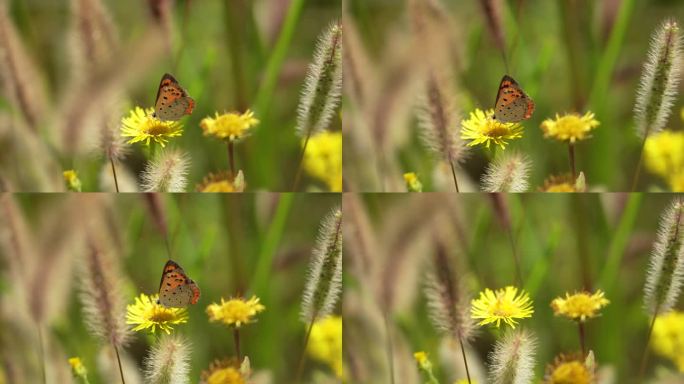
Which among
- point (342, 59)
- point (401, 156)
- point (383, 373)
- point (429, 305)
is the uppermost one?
point (342, 59)

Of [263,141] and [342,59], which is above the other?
[342,59]

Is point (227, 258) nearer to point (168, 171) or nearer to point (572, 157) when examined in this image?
point (168, 171)

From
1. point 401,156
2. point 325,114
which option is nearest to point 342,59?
point 325,114

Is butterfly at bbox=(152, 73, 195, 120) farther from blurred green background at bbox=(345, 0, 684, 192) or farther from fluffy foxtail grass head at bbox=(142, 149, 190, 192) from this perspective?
blurred green background at bbox=(345, 0, 684, 192)

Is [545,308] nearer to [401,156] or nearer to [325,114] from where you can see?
[401,156]

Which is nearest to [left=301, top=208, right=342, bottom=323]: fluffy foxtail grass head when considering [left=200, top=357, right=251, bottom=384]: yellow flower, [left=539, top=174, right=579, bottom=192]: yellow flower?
[left=200, top=357, right=251, bottom=384]: yellow flower

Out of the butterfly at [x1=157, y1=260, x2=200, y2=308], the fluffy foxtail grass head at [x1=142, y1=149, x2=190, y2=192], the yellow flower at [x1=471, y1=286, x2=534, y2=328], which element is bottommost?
the yellow flower at [x1=471, y1=286, x2=534, y2=328]
